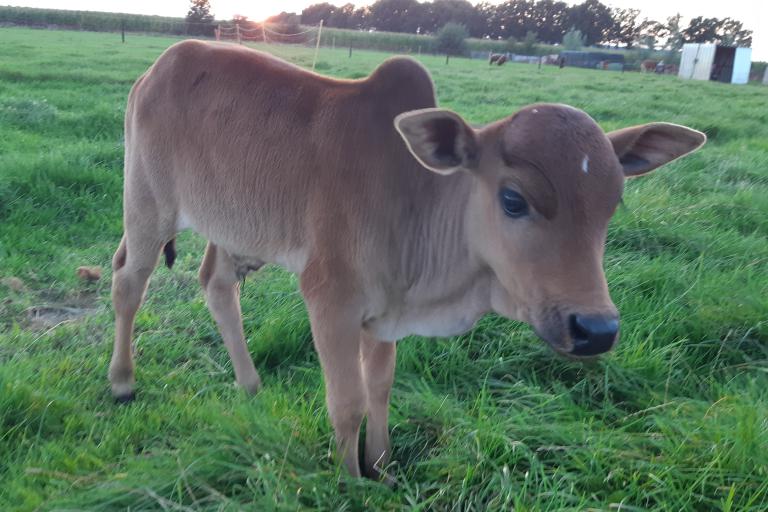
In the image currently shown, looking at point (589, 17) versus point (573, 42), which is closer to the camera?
point (573, 42)

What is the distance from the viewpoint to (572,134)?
194cm

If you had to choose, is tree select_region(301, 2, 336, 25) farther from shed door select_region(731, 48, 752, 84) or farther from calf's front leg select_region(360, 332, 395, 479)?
calf's front leg select_region(360, 332, 395, 479)

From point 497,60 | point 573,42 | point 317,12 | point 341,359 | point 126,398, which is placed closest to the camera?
point 341,359

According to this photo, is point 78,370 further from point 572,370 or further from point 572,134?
point 572,134

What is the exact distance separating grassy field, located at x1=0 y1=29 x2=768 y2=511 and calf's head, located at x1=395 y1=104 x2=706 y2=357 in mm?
557

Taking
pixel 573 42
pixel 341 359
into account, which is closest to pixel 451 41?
pixel 573 42

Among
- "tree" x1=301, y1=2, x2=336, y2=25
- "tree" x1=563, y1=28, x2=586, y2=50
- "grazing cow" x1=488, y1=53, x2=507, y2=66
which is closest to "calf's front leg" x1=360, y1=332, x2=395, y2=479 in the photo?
"grazing cow" x1=488, y1=53, x2=507, y2=66

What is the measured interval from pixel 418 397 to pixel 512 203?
1062 millimetres

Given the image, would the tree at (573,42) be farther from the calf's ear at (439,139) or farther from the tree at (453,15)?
the calf's ear at (439,139)

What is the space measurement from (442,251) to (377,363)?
0.56 metres

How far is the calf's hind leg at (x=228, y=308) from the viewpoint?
10.2 feet

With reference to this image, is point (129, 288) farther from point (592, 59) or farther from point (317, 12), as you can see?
point (317, 12)

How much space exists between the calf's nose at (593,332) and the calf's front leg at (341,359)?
2.78ft

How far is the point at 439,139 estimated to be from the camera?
83.4 inches
